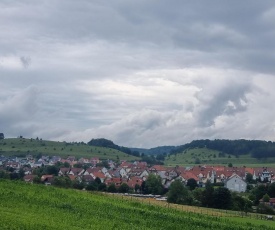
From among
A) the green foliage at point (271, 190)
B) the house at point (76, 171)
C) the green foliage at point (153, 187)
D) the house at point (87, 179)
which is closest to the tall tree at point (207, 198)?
the green foliage at point (271, 190)

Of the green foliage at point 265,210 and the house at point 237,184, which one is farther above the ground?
the house at point 237,184

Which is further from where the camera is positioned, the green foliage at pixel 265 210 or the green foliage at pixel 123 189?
the green foliage at pixel 123 189

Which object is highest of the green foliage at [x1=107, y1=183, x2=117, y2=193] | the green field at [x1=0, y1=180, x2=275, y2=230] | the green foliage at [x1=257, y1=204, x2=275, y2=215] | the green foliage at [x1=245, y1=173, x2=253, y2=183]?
the green foliage at [x1=245, y1=173, x2=253, y2=183]

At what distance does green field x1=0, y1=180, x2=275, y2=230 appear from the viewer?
84.3ft

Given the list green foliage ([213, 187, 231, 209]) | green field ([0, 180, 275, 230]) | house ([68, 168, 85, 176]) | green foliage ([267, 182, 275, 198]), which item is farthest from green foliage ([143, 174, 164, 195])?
green field ([0, 180, 275, 230])

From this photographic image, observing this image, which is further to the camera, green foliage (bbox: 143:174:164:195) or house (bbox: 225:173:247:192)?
house (bbox: 225:173:247:192)

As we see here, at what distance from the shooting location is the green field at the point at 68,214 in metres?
25.7

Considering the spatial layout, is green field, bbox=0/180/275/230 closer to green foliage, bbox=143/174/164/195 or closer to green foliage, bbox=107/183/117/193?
green foliage, bbox=107/183/117/193

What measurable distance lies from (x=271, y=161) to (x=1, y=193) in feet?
576

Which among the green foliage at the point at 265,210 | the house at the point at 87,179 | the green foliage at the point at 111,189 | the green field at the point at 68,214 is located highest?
the green field at the point at 68,214

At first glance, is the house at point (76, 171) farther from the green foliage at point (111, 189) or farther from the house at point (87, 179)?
the green foliage at point (111, 189)

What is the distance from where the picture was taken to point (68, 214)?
31297mm

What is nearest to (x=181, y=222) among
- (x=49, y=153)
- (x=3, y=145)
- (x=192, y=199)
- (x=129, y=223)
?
(x=129, y=223)

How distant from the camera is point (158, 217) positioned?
121 ft
